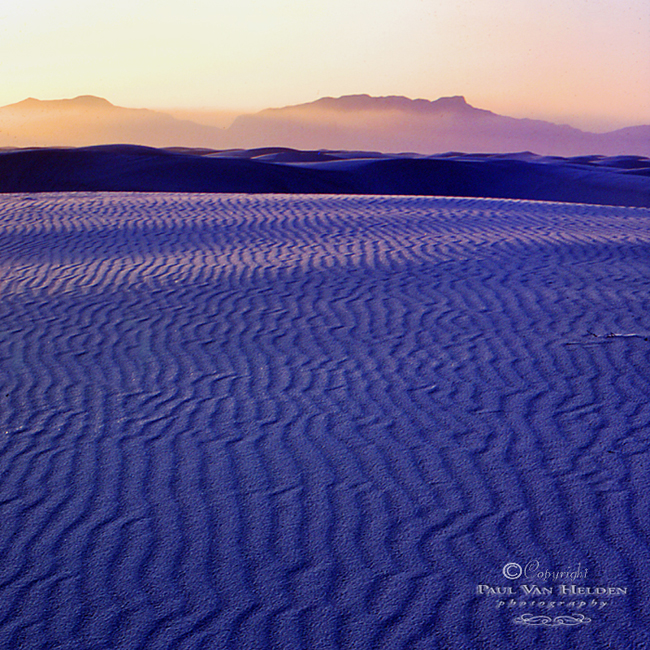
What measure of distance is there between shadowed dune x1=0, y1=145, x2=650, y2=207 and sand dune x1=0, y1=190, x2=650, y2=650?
67.1 feet

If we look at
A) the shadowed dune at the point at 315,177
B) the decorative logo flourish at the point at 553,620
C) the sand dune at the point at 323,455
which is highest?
the shadowed dune at the point at 315,177

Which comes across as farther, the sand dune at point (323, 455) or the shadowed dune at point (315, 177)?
the shadowed dune at point (315, 177)

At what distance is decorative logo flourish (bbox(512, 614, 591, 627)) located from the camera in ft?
9.89

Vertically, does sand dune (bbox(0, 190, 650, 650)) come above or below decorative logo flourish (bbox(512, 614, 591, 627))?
above

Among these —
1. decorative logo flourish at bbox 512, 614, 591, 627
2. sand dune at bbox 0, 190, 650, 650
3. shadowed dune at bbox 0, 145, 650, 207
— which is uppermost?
shadowed dune at bbox 0, 145, 650, 207

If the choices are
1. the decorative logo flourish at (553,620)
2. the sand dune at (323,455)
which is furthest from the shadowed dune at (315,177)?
the decorative logo flourish at (553,620)

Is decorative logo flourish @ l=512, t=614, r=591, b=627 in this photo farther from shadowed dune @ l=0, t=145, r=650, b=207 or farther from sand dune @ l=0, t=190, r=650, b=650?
shadowed dune @ l=0, t=145, r=650, b=207

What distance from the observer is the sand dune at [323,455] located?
311 cm

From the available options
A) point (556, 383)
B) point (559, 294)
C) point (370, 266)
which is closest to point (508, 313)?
point (559, 294)

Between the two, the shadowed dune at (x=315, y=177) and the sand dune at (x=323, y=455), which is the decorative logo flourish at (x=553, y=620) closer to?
the sand dune at (x=323, y=455)

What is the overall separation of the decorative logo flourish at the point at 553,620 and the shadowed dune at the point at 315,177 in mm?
25822

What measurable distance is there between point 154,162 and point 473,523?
30.9m

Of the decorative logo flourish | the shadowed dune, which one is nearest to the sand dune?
the decorative logo flourish

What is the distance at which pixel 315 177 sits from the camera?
30250 millimetres
